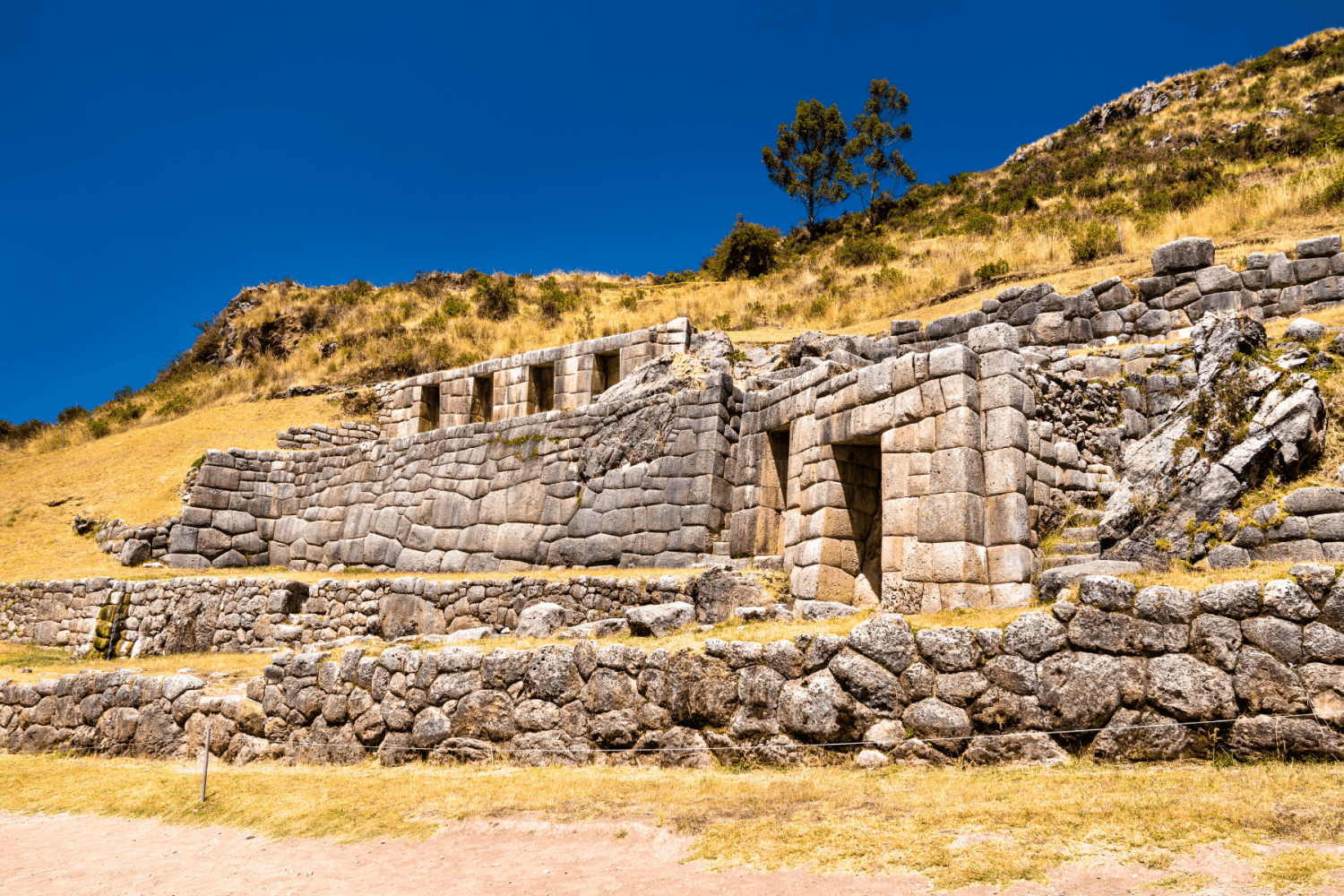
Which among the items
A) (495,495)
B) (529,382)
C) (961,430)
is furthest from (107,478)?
(961,430)

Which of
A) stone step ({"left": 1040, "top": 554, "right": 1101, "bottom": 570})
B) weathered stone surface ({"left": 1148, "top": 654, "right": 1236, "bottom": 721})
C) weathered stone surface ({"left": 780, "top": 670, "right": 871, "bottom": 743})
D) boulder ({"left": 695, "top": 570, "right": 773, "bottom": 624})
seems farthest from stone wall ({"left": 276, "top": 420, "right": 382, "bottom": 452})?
weathered stone surface ({"left": 1148, "top": 654, "right": 1236, "bottom": 721})

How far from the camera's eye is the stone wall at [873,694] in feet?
16.4

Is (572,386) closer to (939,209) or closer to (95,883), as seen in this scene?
(95,883)

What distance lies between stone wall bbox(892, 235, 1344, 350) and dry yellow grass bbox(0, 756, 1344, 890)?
36.4 feet

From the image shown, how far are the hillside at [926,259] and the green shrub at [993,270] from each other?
0.32 ft

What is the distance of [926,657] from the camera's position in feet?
19.6

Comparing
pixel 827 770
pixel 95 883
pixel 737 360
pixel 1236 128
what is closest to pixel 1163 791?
pixel 827 770

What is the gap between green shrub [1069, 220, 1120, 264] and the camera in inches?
756

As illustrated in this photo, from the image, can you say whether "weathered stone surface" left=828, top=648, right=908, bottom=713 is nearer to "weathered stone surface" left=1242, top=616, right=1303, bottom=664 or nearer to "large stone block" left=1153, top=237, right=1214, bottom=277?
"weathered stone surface" left=1242, top=616, right=1303, bottom=664

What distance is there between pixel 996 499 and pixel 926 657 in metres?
2.90

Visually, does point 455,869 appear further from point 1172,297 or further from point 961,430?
point 1172,297

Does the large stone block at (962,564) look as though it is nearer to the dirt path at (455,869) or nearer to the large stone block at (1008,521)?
the large stone block at (1008,521)

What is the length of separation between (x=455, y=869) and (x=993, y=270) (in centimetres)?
1897

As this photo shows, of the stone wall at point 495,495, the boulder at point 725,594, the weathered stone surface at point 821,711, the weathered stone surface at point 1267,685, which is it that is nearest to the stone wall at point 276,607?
the boulder at point 725,594
